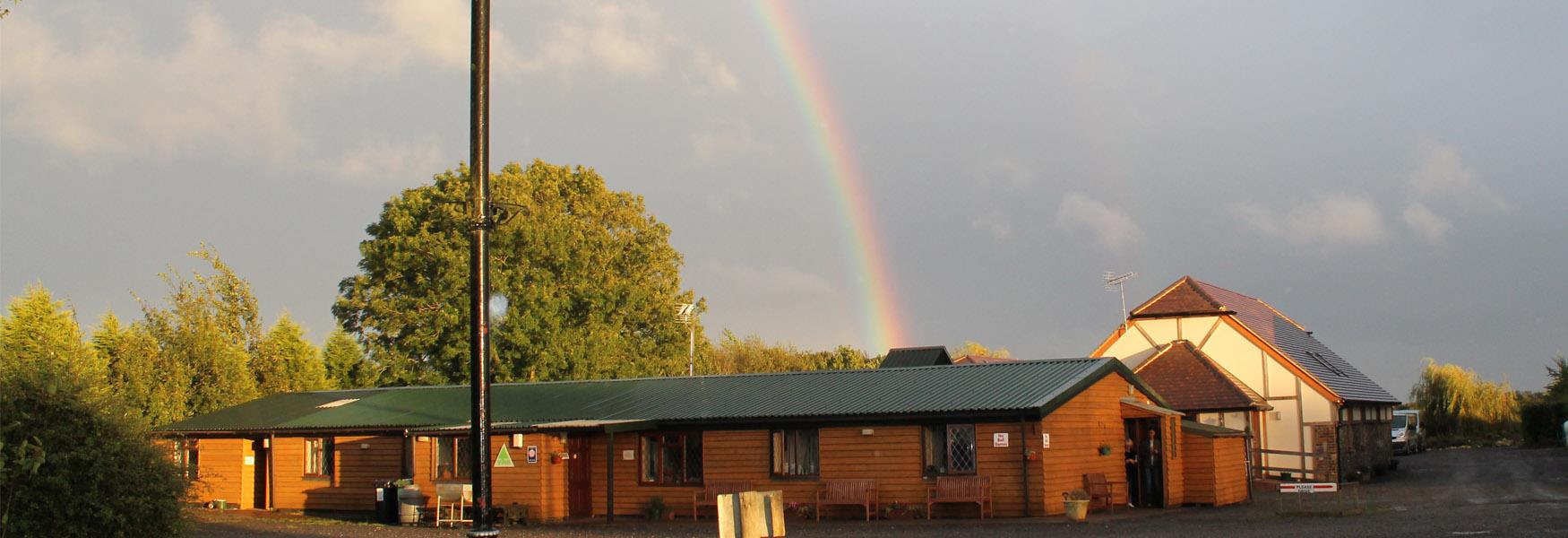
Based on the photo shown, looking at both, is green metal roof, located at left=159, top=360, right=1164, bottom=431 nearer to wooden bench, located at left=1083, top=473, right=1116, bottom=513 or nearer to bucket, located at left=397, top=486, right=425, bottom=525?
bucket, located at left=397, top=486, right=425, bottom=525

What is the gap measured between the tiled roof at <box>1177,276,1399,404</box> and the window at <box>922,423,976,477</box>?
1618cm

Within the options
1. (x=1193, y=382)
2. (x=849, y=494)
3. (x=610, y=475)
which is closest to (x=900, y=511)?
(x=849, y=494)

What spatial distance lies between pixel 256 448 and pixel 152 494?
21173mm

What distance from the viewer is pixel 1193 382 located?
34938mm

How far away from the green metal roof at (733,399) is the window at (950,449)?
1.60 feet

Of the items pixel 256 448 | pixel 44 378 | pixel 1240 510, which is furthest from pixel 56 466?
pixel 256 448

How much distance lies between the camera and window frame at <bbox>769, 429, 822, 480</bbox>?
2430 centimetres

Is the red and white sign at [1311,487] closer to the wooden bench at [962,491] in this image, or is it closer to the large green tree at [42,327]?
the wooden bench at [962,491]

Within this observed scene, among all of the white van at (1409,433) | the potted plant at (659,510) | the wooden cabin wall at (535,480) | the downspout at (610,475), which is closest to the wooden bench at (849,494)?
the potted plant at (659,510)

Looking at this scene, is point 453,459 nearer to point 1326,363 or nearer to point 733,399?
point 733,399

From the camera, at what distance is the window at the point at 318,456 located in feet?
96.1

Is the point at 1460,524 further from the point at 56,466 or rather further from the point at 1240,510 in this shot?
the point at 56,466

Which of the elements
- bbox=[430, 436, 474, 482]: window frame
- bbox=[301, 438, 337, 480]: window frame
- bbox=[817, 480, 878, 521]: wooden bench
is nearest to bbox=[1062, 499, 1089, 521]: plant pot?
bbox=[817, 480, 878, 521]: wooden bench

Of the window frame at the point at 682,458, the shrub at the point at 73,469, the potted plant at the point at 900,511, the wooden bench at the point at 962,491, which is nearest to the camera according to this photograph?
the shrub at the point at 73,469
